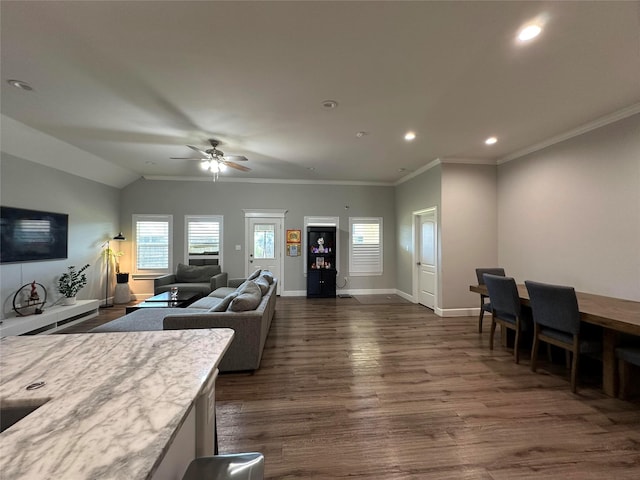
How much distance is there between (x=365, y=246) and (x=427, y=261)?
184 centimetres

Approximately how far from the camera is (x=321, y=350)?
11.4ft

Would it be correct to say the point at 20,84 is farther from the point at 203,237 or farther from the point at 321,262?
the point at 321,262

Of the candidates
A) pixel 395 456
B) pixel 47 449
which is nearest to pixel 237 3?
pixel 47 449

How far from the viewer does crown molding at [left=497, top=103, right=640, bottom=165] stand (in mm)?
3111

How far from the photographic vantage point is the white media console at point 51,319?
364 cm

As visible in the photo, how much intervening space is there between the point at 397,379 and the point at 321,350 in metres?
1.05

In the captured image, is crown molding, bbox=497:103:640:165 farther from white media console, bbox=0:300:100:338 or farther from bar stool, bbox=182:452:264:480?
white media console, bbox=0:300:100:338

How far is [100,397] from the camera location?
83 centimetres

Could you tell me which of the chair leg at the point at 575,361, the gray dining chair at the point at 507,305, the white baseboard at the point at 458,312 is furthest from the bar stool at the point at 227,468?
the white baseboard at the point at 458,312

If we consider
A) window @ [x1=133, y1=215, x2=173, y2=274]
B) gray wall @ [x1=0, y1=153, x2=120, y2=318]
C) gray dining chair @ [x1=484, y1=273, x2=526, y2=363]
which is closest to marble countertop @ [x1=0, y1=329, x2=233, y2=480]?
gray dining chair @ [x1=484, y1=273, x2=526, y2=363]

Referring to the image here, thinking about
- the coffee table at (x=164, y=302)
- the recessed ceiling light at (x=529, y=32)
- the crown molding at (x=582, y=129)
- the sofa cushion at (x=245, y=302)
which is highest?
the recessed ceiling light at (x=529, y=32)

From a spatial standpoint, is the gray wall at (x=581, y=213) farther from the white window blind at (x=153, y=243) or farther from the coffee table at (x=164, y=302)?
the white window blind at (x=153, y=243)

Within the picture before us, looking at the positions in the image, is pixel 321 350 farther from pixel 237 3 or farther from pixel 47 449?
pixel 237 3

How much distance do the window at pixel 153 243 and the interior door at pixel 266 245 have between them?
1949 mm
